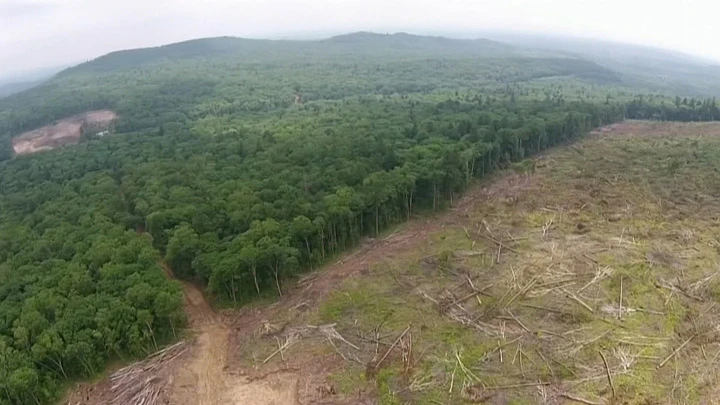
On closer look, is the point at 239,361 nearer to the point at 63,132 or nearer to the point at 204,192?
the point at 204,192

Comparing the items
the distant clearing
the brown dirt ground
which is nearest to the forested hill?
the distant clearing

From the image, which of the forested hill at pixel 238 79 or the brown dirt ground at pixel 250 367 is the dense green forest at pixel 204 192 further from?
the brown dirt ground at pixel 250 367

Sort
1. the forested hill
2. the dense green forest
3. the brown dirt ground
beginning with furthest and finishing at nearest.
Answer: the forested hill → the dense green forest → the brown dirt ground

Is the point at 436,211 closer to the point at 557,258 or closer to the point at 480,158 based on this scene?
the point at 480,158

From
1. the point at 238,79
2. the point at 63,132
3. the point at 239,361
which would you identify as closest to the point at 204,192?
the point at 239,361

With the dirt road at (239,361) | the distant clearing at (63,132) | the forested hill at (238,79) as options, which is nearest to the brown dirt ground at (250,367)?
the dirt road at (239,361)

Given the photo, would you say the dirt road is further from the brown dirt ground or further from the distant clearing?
the distant clearing

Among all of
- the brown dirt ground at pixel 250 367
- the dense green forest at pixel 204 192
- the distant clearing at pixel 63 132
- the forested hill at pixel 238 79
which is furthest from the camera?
the forested hill at pixel 238 79
